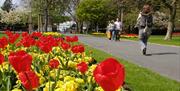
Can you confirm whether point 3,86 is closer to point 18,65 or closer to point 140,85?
point 18,65

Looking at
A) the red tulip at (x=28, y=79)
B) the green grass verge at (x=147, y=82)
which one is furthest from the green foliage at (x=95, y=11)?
the red tulip at (x=28, y=79)

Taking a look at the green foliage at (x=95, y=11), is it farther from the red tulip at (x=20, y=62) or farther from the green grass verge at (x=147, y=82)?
the red tulip at (x=20, y=62)

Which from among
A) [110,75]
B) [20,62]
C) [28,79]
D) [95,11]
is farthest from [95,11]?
[110,75]

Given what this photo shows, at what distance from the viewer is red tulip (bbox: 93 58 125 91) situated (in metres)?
2.64

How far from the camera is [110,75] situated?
2.64m

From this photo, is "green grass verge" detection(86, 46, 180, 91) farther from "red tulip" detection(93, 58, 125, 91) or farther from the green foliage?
the green foliage

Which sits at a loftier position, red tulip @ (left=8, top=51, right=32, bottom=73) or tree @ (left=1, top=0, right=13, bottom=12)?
tree @ (left=1, top=0, right=13, bottom=12)

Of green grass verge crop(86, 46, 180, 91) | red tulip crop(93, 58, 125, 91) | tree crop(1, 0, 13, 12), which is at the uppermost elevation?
tree crop(1, 0, 13, 12)

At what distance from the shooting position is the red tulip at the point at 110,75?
2645 millimetres

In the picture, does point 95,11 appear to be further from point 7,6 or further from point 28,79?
point 28,79

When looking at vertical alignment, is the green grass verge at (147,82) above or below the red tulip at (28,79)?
below

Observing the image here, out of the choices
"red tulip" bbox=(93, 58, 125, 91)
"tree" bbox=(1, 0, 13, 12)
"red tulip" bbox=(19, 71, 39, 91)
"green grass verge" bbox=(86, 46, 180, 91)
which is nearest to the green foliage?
"tree" bbox=(1, 0, 13, 12)

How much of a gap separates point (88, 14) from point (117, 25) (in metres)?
46.6

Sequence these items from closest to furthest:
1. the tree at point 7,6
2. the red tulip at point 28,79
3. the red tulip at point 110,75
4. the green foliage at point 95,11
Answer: the red tulip at point 110,75 → the red tulip at point 28,79 → the green foliage at point 95,11 → the tree at point 7,6
